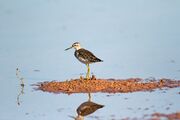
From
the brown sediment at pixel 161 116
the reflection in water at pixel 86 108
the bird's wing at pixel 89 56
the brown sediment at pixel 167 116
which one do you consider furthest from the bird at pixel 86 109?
the bird's wing at pixel 89 56

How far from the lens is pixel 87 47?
20.0m

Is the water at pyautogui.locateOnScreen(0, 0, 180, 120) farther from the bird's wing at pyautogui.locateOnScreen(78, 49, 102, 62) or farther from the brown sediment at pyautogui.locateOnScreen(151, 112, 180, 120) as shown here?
the bird's wing at pyautogui.locateOnScreen(78, 49, 102, 62)

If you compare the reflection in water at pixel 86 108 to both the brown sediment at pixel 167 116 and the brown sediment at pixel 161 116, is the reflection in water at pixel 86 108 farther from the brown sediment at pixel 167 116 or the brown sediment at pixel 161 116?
the brown sediment at pixel 167 116

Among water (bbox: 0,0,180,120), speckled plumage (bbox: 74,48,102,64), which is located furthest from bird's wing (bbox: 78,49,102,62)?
water (bbox: 0,0,180,120)

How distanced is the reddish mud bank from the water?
1.11 feet

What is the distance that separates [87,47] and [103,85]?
4.27 metres

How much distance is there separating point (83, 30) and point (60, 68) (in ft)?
13.8

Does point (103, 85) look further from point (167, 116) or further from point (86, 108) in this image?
point (167, 116)

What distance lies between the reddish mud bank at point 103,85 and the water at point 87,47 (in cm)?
34

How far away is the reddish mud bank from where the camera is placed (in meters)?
15.7

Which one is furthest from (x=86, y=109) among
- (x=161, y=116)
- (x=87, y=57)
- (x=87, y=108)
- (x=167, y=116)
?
(x=87, y=57)

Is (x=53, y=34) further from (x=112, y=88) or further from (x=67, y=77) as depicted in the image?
(x=112, y=88)

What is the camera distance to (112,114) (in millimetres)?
13414

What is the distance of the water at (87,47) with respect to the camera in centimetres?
1434
